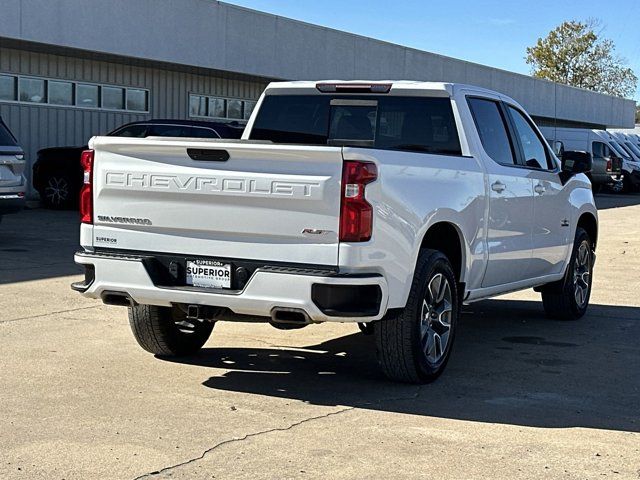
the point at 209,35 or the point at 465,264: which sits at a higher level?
the point at 209,35

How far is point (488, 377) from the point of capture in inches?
299

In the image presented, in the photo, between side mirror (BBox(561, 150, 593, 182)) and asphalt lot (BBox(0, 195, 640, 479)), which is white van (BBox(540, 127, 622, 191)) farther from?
asphalt lot (BBox(0, 195, 640, 479))

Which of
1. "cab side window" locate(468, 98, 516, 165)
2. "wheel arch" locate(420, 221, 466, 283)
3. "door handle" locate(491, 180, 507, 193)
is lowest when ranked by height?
"wheel arch" locate(420, 221, 466, 283)

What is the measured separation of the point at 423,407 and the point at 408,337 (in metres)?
0.49

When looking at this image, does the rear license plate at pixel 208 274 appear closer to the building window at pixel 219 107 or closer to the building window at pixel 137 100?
the building window at pixel 137 100

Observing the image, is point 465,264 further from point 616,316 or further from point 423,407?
point 616,316

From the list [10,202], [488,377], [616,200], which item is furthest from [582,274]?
[616,200]

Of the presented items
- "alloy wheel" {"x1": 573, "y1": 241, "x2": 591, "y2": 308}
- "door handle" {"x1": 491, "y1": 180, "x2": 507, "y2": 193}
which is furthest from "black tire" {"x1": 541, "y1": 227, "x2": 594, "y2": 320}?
"door handle" {"x1": 491, "y1": 180, "x2": 507, "y2": 193}

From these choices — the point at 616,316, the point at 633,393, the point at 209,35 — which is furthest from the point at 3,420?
the point at 209,35

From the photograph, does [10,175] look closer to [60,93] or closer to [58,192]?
[58,192]

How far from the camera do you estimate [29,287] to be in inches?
445

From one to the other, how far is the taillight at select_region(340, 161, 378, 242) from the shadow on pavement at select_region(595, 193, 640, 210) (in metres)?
26.4

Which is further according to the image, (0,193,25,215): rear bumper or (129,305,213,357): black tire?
(0,193,25,215): rear bumper

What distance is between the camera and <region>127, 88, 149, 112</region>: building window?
26.9 m
